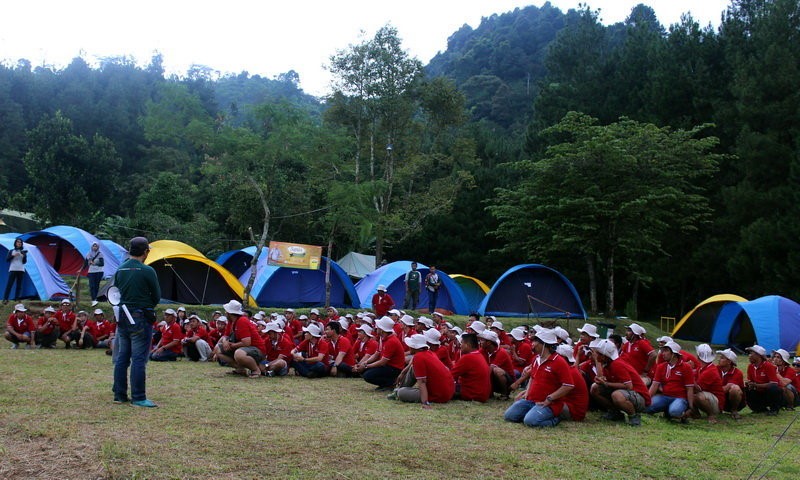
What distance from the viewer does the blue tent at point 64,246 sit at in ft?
68.8

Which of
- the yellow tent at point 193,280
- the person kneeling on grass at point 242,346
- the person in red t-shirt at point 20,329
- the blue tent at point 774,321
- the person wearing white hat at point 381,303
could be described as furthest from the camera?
the yellow tent at point 193,280

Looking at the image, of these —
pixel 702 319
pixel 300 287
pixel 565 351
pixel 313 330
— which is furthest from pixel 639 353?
pixel 300 287

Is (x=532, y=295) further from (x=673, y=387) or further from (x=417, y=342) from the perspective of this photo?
(x=417, y=342)

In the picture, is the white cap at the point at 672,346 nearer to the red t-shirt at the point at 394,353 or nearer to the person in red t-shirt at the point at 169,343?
the red t-shirt at the point at 394,353

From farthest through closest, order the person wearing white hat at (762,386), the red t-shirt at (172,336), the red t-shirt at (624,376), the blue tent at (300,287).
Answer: the blue tent at (300,287) → the red t-shirt at (172,336) → the person wearing white hat at (762,386) → the red t-shirt at (624,376)

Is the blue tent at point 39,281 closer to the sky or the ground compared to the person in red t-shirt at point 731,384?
closer to the sky

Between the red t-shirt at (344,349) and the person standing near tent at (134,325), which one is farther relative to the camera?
the red t-shirt at (344,349)

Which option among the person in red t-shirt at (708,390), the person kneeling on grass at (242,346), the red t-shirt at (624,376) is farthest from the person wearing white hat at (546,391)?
the person kneeling on grass at (242,346)

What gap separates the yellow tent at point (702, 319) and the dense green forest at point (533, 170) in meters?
2.61

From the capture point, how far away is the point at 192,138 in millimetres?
18516

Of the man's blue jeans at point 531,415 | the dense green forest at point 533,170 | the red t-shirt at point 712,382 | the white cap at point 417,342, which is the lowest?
the man's blue jeans at point 531,415

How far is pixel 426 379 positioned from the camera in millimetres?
8172

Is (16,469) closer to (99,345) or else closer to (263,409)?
(263,409)

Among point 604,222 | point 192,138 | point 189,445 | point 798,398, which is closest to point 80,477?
point 189,445
